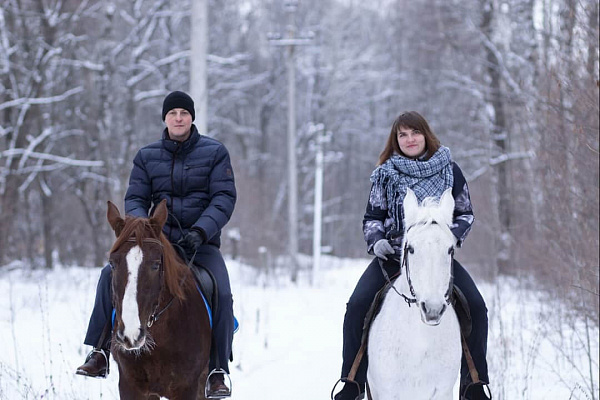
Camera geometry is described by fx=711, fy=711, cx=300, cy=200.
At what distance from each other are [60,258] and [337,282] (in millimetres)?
9405

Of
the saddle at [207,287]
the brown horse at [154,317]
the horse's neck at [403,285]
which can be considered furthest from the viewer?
the saddle at [207,287]

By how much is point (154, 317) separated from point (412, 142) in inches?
86.9

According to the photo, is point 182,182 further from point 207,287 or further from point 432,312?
point 432,312

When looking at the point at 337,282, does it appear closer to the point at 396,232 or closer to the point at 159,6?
the point at 159,6

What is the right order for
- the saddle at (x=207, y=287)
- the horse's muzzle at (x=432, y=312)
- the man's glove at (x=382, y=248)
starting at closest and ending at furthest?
the horse's muzzle at (x=432, y=312), the man's glove at (x=382, y=248), the saddle at (x=207, y=287)

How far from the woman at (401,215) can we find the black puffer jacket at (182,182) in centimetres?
116

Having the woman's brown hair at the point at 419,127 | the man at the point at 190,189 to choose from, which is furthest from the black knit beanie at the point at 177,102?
the woman's brown hair at the point at 419,127

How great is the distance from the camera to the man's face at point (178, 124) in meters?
5.51

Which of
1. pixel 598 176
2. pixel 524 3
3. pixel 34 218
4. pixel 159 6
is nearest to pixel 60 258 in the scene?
pixel 34 218

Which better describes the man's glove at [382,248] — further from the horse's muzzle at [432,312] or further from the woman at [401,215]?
the horse's muzzle at [432,312]

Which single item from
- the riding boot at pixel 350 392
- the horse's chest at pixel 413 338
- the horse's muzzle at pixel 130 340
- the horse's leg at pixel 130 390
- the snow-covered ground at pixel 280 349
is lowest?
the snow-covered ground at pixel 280 349

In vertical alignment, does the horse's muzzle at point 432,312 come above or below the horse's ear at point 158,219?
below

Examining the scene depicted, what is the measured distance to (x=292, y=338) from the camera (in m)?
11.4

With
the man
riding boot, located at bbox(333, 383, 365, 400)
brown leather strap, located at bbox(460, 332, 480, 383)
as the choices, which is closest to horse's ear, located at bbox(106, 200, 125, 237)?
the man
